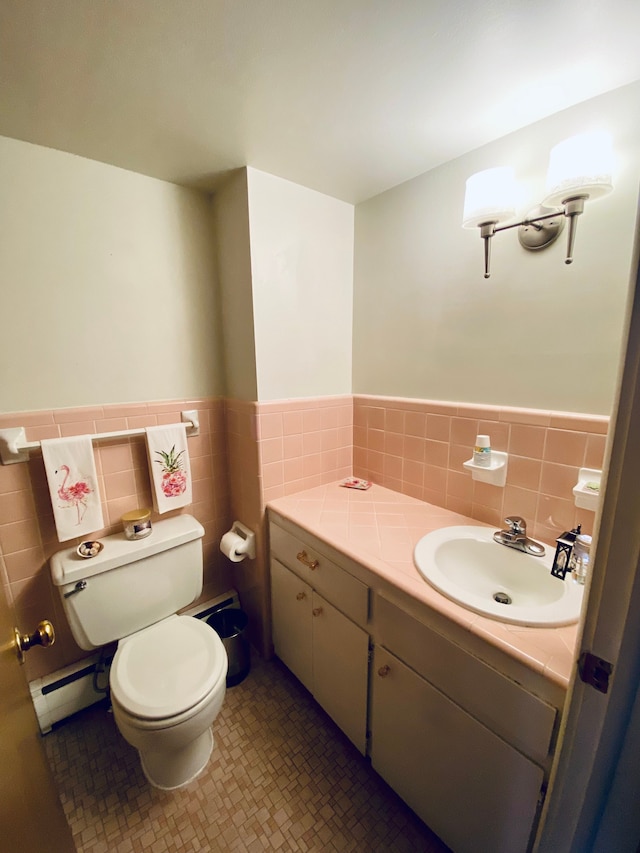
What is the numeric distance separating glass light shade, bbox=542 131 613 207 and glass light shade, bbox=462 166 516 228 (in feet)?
0.45

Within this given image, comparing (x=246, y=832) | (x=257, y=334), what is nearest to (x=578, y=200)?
(x=257, y=334)

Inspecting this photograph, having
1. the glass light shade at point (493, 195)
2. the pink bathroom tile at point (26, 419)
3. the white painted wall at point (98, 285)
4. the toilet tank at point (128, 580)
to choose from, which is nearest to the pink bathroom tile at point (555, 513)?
the glass light shade at point (493, 195)

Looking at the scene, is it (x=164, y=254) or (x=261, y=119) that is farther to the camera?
(x=164, y=254)

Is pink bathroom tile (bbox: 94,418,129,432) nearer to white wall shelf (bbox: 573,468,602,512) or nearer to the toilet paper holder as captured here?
the toilet paper holder

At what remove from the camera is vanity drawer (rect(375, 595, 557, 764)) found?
70 cm

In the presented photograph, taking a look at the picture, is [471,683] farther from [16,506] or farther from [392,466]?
[16,506]

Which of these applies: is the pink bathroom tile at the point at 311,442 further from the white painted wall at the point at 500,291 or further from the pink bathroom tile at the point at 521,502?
the pink bathroom tile at the point at 521,502

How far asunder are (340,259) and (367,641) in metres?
1.60

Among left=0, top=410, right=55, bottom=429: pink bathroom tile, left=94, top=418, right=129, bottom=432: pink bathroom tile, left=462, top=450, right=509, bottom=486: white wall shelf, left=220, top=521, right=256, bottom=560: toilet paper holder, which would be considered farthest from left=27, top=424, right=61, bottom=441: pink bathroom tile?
left=462, top=450, right=509, bottom=486: white wall shelf

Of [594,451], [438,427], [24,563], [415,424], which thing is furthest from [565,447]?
[24,563]

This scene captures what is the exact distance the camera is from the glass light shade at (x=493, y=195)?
1.02m

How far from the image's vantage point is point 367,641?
107 cm

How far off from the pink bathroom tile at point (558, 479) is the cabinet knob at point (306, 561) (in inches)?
32.5

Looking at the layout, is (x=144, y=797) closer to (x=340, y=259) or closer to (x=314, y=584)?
(x=314, y=584)
